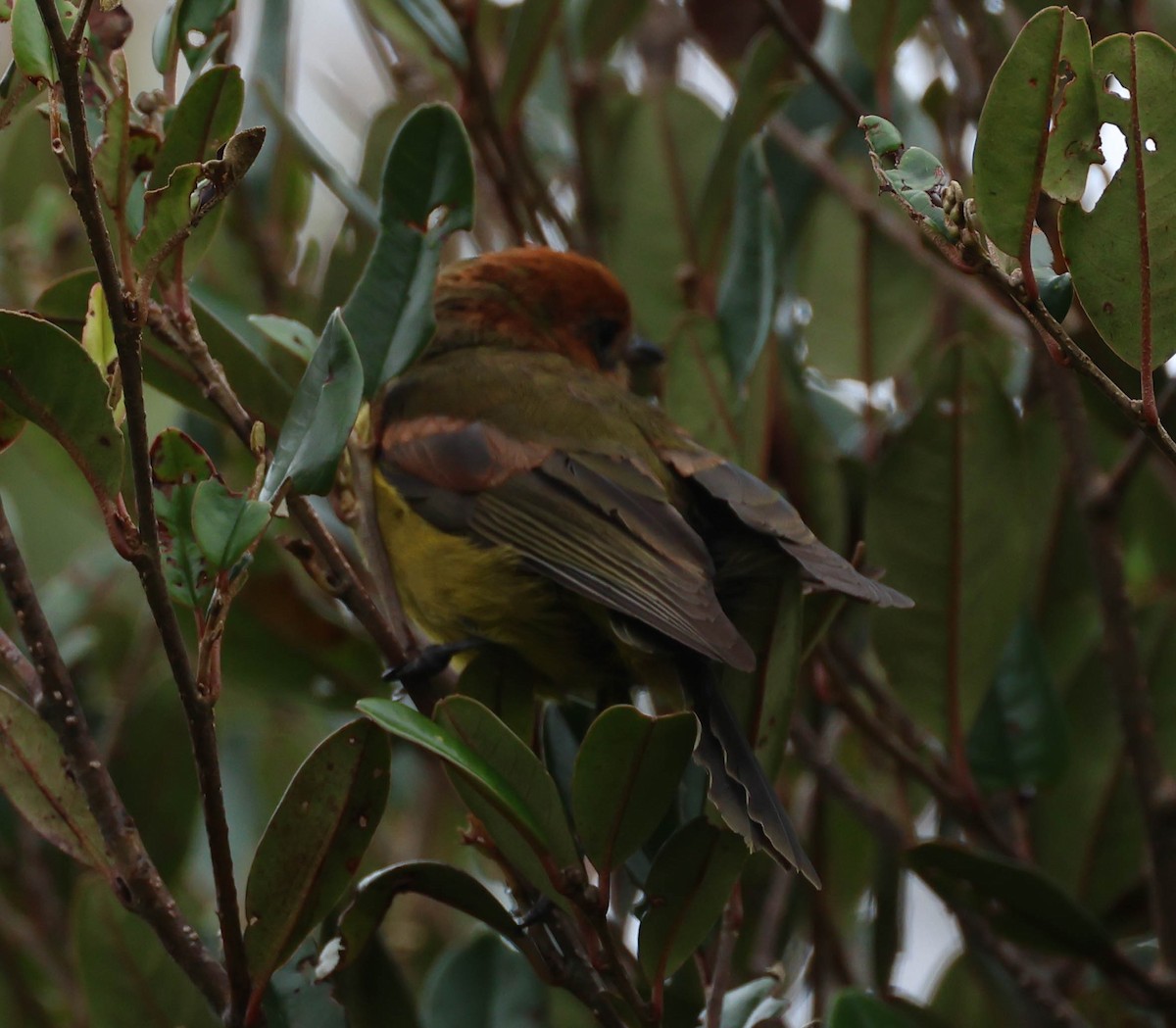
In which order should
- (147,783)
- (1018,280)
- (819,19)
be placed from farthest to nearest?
1. (819,19)
2. (147,783)
3. (1018,280)

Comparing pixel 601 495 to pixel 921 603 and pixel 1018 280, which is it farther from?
pixel 1018 280

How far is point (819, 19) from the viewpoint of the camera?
3189 millimetres

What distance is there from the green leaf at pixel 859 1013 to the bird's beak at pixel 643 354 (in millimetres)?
1861

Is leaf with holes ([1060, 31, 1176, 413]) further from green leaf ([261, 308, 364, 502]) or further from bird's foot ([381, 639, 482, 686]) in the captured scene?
bird's foot ([381, 639, 482, 686])

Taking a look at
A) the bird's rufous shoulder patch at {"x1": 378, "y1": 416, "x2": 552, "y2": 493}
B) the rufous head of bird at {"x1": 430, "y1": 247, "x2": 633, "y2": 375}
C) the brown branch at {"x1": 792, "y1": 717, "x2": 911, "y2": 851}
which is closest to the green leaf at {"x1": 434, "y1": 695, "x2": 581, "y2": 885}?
the brown branch at {"x1": 792, "y1": 717, "x2": 911, "y2": 851}

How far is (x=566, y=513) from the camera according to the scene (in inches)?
107

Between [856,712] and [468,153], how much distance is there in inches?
44.4

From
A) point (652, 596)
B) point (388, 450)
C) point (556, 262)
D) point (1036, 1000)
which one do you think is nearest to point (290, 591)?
point (388, 450)

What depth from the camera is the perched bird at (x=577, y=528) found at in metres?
2.24

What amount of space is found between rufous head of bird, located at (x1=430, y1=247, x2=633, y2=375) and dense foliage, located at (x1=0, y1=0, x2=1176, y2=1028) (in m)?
0.12

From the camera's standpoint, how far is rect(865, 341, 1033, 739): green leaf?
239 centimetres

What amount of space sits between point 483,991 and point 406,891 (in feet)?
1.41

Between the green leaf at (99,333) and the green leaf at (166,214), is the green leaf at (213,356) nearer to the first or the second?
the green leaf at (99,333)

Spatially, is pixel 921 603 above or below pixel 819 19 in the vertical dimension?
below
